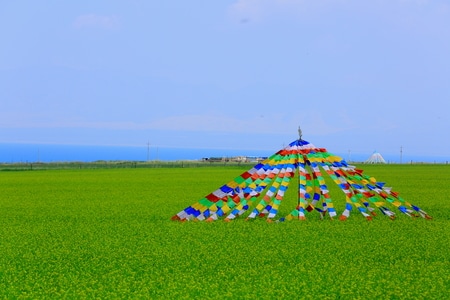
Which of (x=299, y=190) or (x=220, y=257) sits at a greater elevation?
(x=299, y=190)

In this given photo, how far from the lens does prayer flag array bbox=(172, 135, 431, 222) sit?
11805 mm

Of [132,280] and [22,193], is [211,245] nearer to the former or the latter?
[132,280]

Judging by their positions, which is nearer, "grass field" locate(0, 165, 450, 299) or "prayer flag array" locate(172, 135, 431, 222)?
"grass field" locate(0, 165, 450, 299)

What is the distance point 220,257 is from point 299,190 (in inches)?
182

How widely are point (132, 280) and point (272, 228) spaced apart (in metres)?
4.18

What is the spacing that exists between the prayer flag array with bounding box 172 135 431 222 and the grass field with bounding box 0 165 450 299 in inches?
12.9

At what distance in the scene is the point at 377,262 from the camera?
25.7ft

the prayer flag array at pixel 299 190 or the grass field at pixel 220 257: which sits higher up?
the prayer flag array at pixel 299 190

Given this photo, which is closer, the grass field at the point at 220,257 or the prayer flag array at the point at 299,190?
the grass field at the point at 220,257

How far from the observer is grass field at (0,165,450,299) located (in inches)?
255

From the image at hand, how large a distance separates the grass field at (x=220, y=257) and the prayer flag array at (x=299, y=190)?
1.08ft

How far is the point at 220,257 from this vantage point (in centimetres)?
807

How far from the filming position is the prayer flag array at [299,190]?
1180 cm

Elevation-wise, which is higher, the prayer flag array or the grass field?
the prayer flag array
